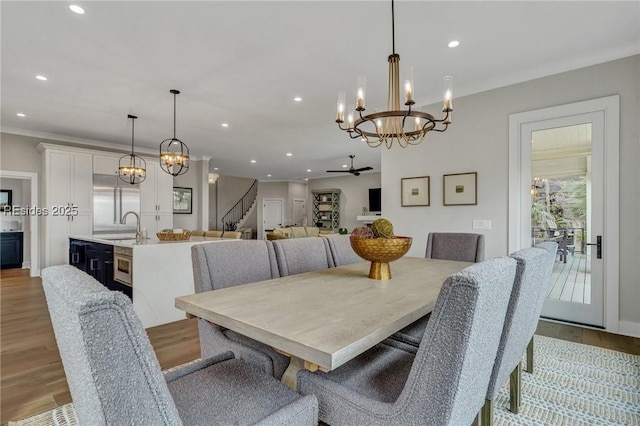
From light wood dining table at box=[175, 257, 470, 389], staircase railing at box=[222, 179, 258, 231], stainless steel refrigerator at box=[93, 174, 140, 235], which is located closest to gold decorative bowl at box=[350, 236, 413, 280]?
light wood dining table at box=[175, 257, 470, 389]

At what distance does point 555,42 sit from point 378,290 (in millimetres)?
2889

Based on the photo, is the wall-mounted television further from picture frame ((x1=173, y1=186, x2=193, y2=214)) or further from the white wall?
picture frame ((x1=173, y1=186, x2=193, y2=214))

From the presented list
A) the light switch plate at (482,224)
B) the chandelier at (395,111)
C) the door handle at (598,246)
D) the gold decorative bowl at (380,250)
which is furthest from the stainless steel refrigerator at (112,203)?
the door handle at (598,246)

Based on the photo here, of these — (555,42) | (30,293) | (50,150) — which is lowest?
(30,293)

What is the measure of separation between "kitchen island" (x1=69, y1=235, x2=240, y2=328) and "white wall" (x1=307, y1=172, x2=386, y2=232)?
7.76 m

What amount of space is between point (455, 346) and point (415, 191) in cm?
353

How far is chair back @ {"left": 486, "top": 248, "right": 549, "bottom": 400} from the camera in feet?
3.91

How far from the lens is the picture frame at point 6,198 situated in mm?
7037

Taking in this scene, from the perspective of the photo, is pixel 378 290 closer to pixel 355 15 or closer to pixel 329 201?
pixel 355 15

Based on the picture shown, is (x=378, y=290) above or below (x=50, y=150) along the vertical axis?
below

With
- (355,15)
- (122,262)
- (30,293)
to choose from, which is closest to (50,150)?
(30,293)

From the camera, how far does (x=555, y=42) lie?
2742 mm

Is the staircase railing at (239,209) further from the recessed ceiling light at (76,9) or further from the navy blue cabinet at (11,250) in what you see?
the recessed ceiling light at (76,9)

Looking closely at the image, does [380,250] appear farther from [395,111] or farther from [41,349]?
[41,349]
